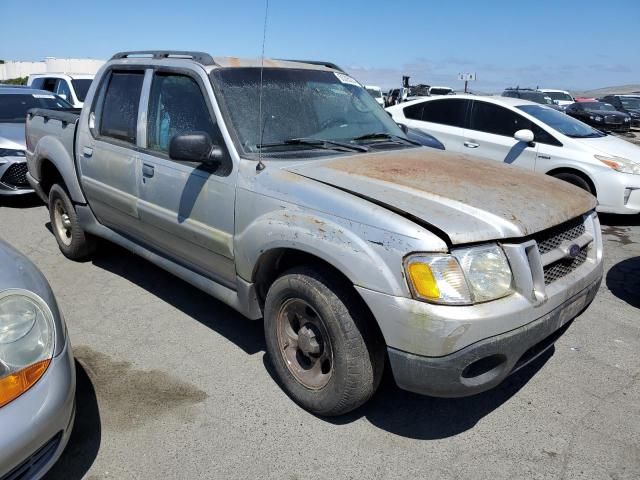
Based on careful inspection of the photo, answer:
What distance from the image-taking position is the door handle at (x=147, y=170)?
12.1 ft

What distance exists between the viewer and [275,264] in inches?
120

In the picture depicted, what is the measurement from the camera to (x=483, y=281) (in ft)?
7.77

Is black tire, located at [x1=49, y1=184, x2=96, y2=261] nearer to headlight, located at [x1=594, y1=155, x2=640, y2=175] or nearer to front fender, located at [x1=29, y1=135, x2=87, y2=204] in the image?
front fender, located at [x1=29, y1=135, x2=87, y2=204]

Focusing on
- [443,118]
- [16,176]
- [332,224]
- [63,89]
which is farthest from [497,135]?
[63,89]

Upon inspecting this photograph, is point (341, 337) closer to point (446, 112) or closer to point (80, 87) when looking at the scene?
point (446, 112)

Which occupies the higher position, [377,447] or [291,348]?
[291,348]

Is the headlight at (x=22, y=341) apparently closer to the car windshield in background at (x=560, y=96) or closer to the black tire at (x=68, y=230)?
the black tire at (x=68, y=230)

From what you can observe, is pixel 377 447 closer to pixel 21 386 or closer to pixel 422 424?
pixel 422 424

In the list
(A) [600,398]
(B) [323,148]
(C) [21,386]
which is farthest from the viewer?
(B) [323,148]

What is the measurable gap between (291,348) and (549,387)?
159cm

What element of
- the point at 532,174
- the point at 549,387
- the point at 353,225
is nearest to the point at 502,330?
the point at 353,225

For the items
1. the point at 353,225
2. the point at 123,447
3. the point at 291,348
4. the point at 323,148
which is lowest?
the point at 123,447

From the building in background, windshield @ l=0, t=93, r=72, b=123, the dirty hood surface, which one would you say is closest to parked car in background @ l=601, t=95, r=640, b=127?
windshield @ l=0, t=93, r=72, b=123

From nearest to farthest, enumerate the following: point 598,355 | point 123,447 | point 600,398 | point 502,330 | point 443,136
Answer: point 502,330
point 123,447
point 600,398
point 598,355
point 443,136
